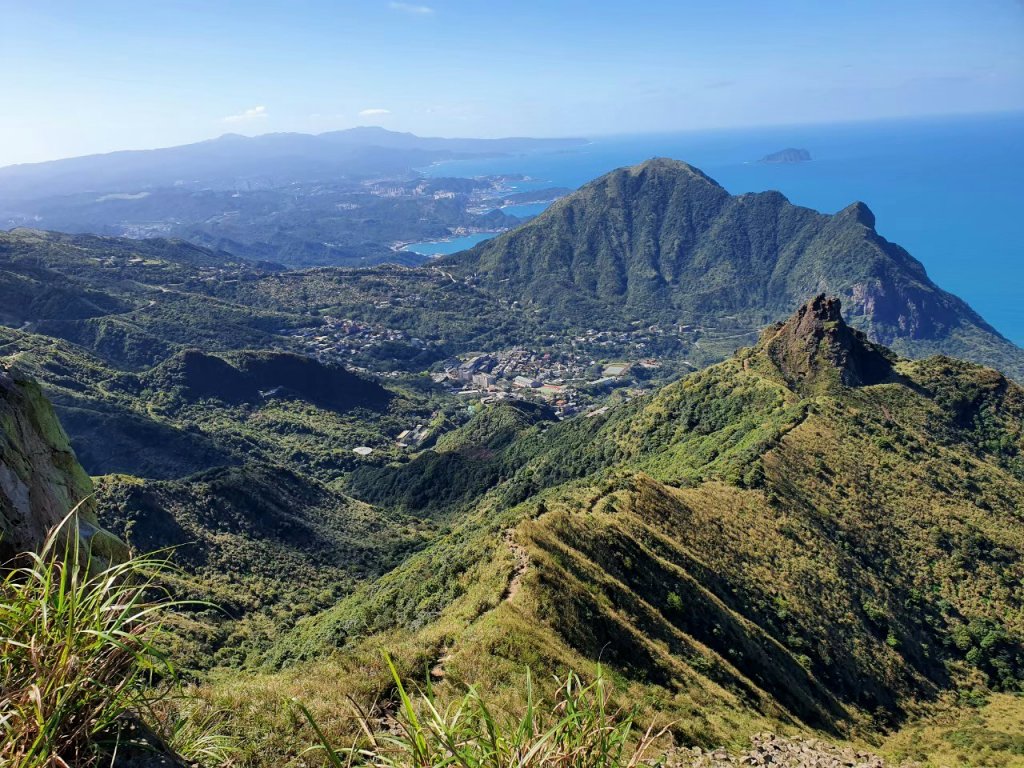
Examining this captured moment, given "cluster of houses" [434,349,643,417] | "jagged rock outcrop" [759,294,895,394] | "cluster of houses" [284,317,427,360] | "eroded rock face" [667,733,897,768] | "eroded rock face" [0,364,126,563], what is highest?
"eroded rock face" [0,364,126,563]

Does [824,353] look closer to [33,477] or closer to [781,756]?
[781,756]

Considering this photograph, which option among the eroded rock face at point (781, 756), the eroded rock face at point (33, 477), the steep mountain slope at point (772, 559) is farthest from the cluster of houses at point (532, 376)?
the eroded rock face at point (33, 477)

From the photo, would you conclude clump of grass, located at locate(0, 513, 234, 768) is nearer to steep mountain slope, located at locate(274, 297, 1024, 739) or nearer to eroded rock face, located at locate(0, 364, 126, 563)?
eroded rock face, located at locate(0, 364, 126, 563)

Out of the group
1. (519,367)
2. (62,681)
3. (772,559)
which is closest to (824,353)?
(772,559)

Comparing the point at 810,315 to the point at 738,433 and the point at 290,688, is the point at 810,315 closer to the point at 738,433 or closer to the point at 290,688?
the point at 738,433

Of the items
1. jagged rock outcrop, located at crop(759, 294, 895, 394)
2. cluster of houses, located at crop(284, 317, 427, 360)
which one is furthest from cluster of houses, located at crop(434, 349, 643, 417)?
jagged rock outcrop, located at crop(759, 294, 895, 394)

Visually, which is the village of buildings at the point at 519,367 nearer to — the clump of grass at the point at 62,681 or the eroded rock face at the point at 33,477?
the eroded rock face at the point at 33,477
